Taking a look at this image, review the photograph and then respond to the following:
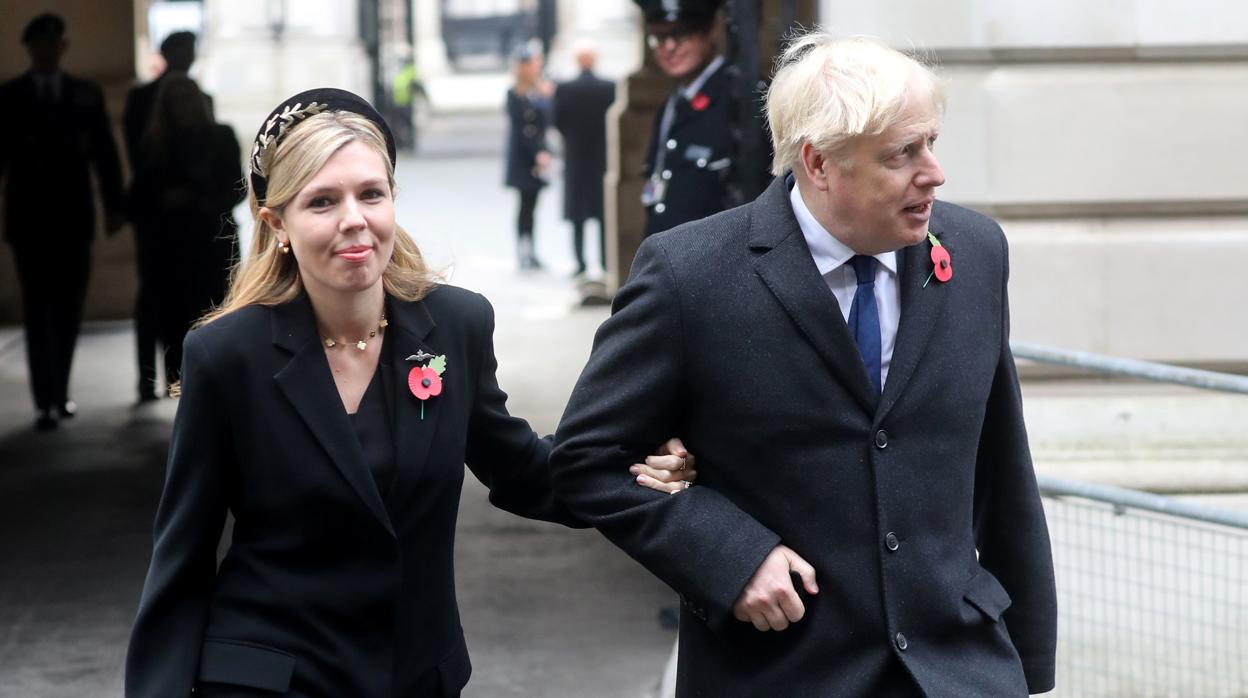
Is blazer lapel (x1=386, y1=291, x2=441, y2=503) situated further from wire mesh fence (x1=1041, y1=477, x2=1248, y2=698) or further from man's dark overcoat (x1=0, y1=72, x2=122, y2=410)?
man's dark overcoat (x1=0, y1=72, x2=122, y2=410)

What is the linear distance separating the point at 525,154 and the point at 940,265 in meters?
14.9

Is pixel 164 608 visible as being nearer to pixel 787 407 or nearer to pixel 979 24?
pixel 787 407

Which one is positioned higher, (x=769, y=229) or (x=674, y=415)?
(x=769, y=229)

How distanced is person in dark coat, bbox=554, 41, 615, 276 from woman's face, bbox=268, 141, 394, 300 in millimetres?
13212

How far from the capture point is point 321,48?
35625 mm

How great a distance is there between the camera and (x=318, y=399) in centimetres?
320

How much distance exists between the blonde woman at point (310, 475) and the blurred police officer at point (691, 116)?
449 centimetres

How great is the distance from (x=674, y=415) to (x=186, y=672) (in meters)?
0.89

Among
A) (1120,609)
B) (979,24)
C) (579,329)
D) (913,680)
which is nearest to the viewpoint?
(913,680)

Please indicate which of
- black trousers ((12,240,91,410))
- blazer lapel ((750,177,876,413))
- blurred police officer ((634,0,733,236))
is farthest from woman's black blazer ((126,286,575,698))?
black trousers ((12,240,91,410))

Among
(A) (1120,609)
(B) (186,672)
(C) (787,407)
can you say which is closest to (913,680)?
(C) (787,407)

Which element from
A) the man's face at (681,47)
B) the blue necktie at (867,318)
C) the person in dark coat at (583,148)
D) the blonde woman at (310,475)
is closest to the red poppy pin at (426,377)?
the blonde woman at (310,475)

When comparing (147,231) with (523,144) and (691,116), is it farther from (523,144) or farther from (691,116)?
(523,144)

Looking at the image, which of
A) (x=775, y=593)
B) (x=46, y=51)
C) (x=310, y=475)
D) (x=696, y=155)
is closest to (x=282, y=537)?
(x=310, y=475)
